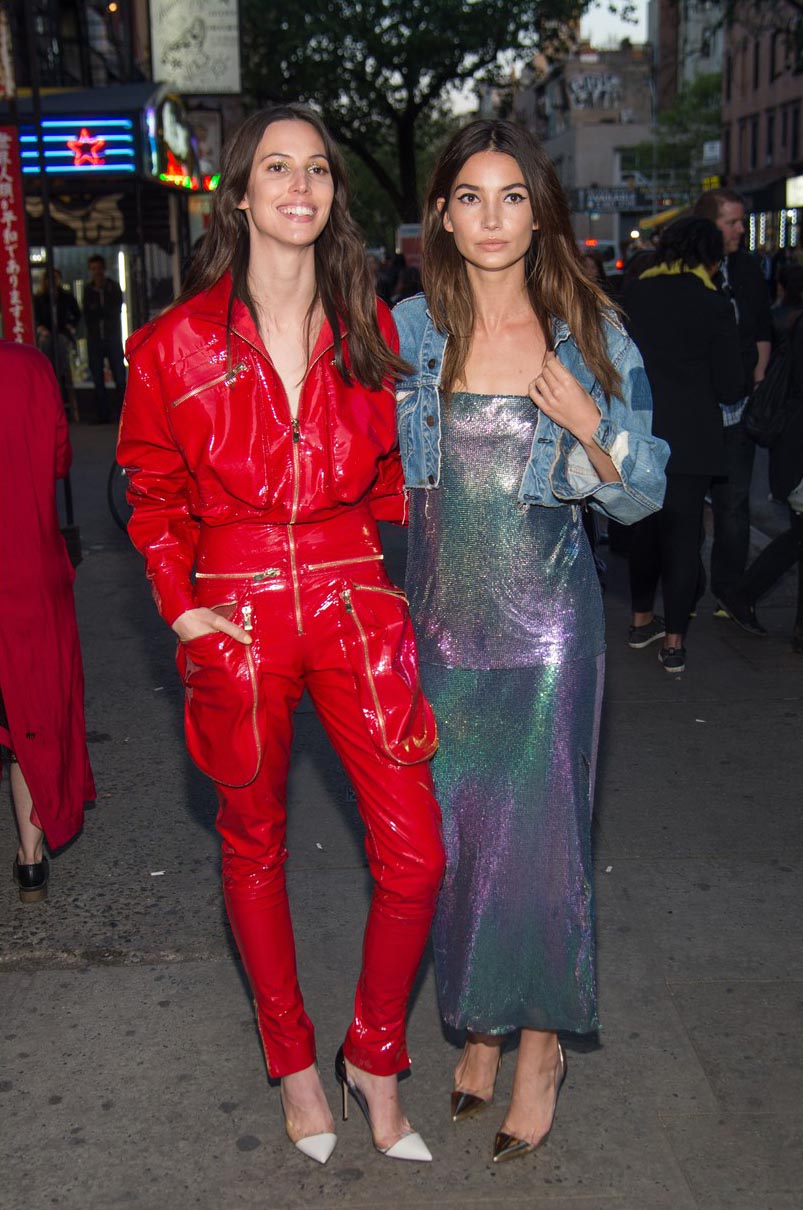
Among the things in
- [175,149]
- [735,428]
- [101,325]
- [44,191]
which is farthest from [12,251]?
[175,149]

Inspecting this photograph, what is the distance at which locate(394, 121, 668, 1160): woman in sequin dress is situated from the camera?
2.89m

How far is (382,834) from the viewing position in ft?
9.43

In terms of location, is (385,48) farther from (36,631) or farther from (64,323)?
(36,631)

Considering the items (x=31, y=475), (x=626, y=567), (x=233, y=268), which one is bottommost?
(x=626, y=567)

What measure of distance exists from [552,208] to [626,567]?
6318mm

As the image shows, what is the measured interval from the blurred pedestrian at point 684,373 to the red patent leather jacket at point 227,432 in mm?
3864

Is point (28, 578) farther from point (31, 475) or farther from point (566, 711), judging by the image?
point (566, 711)

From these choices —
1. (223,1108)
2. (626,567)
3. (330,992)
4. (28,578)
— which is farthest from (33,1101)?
(626,567)

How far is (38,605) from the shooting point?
4.16 metres

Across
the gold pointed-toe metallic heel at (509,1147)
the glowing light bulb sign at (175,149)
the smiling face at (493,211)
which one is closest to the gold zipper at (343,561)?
the smiling face at (493,211)

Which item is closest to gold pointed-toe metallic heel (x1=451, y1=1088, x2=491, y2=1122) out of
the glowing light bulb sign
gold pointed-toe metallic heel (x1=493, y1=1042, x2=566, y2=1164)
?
gold pointed-toe metallic heel (x1=493, y1=1042, x2=566, y2=1164)

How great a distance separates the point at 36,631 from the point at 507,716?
177 centimetres

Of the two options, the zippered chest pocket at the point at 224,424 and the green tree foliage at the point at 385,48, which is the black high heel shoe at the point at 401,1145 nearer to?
the zippered chest pocket at the point at 224,424

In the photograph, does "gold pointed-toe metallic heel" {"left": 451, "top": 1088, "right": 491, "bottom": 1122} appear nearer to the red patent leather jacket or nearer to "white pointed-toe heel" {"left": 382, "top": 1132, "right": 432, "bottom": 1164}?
"white pointed-toe heel" {"left": 382, "top": 1132, "right": 432, "bottom": 1164}
